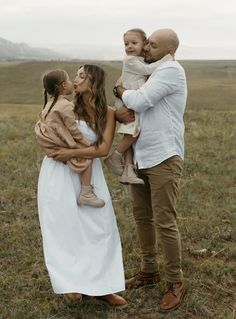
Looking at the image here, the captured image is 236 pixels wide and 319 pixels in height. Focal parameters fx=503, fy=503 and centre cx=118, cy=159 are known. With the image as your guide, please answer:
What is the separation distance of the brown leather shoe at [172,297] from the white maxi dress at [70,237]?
1.77 feet

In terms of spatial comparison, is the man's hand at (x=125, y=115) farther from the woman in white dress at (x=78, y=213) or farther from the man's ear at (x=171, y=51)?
the man's ear at (x=171, y=51)

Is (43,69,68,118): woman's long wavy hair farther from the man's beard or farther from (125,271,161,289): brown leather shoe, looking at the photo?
(125,271,161,289): brown leather shoe

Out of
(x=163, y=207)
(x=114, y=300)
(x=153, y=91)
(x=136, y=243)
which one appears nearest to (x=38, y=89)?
(x=136, y=243)

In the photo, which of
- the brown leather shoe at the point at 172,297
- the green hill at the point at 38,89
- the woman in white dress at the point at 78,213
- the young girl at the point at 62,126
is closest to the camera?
the young girl at the point at 62,126

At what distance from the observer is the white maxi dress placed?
473 centimetres

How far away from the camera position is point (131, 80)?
4.68 meters

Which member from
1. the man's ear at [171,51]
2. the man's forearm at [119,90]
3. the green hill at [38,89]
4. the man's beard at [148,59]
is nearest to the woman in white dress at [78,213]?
the man's forearm at [119,90]

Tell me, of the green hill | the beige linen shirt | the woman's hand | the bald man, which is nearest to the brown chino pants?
the bald man

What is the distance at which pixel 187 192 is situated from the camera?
927 cm

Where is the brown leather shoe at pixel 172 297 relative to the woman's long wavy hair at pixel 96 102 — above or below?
below

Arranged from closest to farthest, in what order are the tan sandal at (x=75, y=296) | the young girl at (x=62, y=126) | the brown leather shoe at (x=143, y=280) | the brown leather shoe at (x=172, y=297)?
the young girl at (x=62, y=126), the tan sandal at (x=75, y=296), the brown leather shoe at (x=172, y=297), the brown leather shoe at (x=143, y=280)

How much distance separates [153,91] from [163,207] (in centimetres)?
114

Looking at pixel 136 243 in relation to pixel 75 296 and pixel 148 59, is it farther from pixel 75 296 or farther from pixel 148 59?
pixel 148 59

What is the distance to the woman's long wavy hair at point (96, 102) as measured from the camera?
4.65 metres
